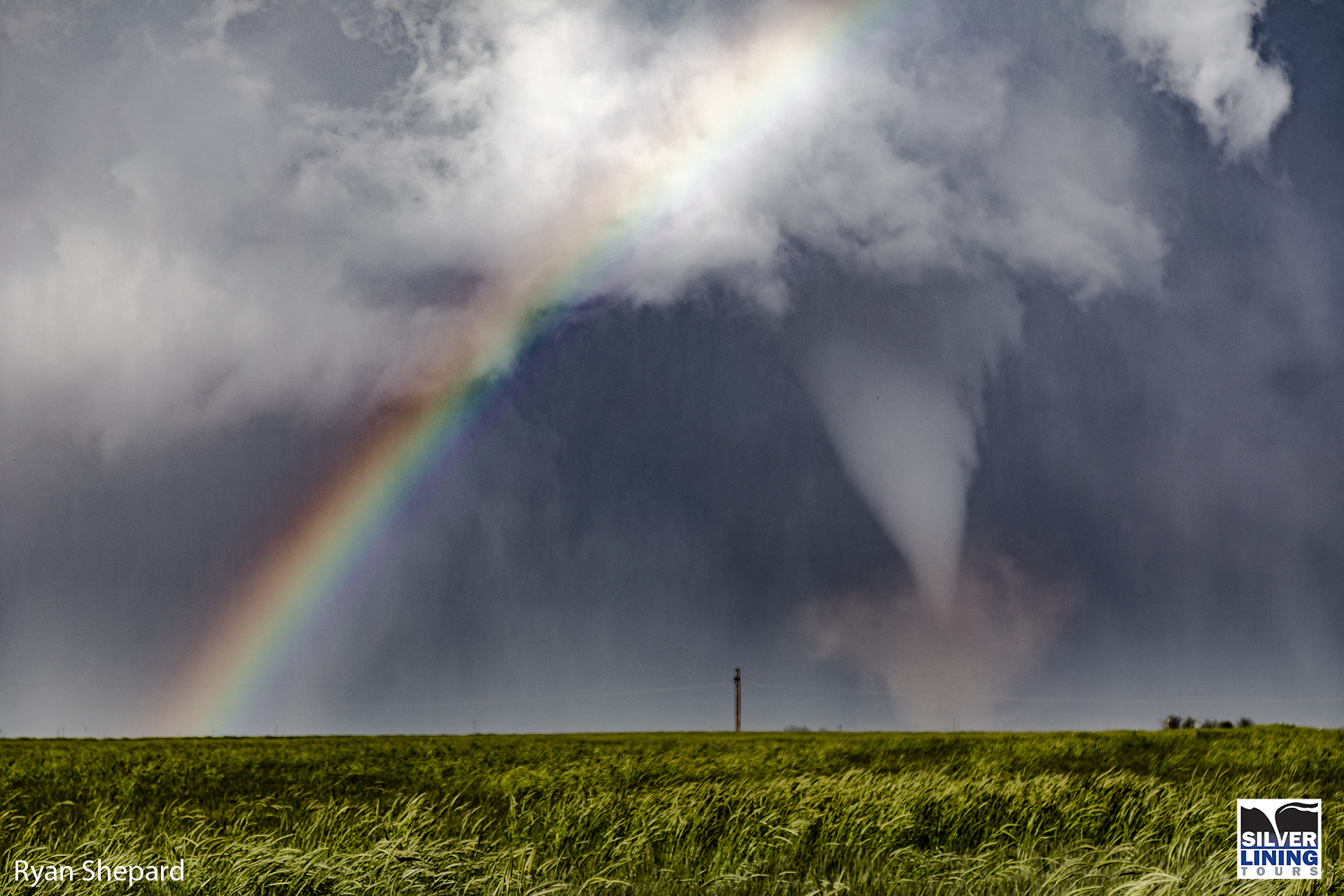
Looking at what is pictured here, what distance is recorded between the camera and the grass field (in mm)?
9219

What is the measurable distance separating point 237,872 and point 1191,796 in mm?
12946

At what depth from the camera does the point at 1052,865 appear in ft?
35.7

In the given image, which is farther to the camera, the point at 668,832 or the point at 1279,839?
the point at 668,832

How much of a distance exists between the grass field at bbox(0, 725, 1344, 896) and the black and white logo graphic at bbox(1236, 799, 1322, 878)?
0.76 feet

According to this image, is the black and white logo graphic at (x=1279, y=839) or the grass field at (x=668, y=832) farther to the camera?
the black and white logo graphic at (x=1279, y=839)

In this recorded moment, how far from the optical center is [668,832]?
12.1m

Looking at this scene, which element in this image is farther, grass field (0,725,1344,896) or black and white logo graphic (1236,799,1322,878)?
black and white logo graphic (1236,799,1322,878)

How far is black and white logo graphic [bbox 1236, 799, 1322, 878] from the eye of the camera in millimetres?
10008

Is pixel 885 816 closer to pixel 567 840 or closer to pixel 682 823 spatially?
pixel 682 823

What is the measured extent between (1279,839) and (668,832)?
7.13 meters

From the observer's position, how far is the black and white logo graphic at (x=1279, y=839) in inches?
394

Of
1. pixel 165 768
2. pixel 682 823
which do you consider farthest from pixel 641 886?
pixel 165 768

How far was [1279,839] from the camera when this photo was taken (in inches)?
462

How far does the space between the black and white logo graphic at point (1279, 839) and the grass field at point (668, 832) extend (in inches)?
9.1
